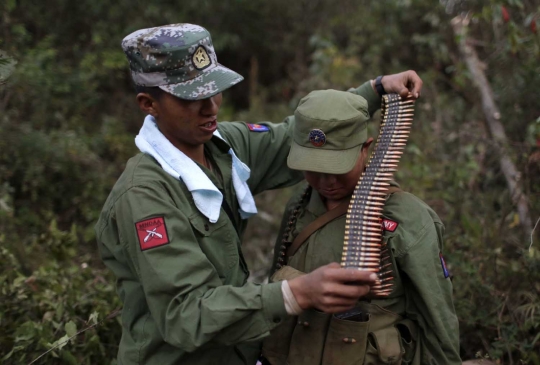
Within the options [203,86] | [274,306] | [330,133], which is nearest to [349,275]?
[274,306]

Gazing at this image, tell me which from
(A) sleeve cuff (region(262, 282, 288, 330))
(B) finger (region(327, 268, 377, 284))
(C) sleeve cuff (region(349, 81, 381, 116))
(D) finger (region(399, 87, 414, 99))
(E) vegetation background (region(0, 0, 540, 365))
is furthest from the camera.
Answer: (E) vegetation background (region(0, 0, 540, 365))

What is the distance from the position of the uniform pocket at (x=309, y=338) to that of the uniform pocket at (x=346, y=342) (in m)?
0.05

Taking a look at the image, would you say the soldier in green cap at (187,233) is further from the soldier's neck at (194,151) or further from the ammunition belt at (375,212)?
the ammunition belt at (375,212)

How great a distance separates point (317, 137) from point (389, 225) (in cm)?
55

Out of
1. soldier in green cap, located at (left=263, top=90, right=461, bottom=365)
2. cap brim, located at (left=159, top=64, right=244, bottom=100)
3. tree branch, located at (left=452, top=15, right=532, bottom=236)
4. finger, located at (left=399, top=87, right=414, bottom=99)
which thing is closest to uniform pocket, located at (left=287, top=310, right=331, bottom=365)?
soldier in green cap, located at (left=263, top=90, right=461, bottom=365)

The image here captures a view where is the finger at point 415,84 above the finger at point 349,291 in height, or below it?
above

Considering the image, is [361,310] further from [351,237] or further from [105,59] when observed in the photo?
[105,59]

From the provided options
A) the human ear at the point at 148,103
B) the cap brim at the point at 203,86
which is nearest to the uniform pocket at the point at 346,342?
the cap brim at the point at 203,86

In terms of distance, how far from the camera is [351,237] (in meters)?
3.02

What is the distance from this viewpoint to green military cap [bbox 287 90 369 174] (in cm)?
311

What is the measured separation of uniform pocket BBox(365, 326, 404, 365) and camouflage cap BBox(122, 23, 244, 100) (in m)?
1.40

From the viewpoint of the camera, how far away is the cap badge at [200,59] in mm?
3207

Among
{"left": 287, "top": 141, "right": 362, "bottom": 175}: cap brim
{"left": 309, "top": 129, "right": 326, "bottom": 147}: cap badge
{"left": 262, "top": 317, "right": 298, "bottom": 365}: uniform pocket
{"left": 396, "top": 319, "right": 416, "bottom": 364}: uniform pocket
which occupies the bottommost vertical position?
{"left": 262, "top": 317, "right": 298, "bottom": 365}: uniform pocket

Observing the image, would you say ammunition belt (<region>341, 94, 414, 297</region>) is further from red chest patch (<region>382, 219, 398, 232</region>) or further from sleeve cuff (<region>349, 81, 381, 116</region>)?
sleeve cuff (<region>349, 81, 381, 116</region>)
